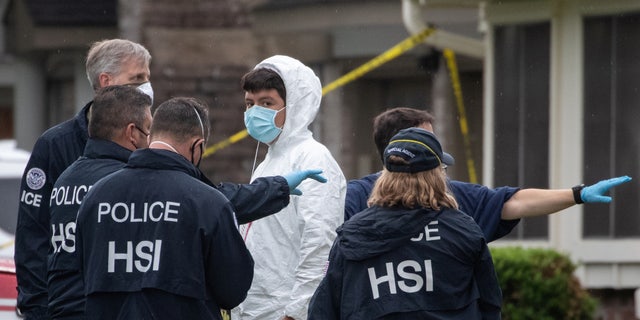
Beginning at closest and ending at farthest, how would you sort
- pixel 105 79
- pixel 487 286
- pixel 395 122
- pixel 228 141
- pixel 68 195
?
pixel 487 286
pixel 68 195
pixel 105 79
pixel 395 122
pixel 228 141

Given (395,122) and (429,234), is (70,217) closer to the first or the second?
(429,234)

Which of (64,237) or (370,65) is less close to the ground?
(370,65)

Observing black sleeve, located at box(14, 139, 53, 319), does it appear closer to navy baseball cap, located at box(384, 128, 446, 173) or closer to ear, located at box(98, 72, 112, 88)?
ear, located at box(98, 72, 112, 88)

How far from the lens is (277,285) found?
20.6ft

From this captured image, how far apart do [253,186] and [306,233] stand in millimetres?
555

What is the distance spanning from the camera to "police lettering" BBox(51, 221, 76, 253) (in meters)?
5.72

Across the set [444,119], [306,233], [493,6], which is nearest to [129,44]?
[306,233]

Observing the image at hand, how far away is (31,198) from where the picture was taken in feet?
20.2

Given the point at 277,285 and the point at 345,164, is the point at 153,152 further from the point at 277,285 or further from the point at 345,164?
the point at 345,164

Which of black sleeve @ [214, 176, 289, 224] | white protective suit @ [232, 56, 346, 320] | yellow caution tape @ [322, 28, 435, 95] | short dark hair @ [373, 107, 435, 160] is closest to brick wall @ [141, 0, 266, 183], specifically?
yellow caution tape @ [322, 28, 435, 95]

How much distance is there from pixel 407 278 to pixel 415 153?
457 mm

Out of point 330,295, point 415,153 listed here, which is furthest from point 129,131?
point 415,153

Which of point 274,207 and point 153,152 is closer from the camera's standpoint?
point 153,152

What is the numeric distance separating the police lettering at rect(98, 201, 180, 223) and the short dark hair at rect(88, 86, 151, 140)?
541 millimetres
